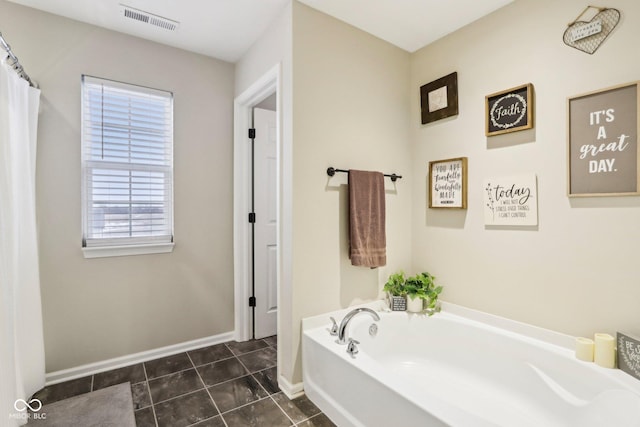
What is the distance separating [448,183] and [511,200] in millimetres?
457

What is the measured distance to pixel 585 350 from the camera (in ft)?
5.39

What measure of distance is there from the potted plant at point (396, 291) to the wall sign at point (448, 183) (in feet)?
2.04

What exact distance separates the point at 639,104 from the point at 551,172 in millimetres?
468

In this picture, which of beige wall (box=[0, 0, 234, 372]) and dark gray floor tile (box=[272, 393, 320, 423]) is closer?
dark gray floor tile (box=[272, 393, 320, 423])

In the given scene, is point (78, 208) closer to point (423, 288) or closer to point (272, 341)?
point (272, 341)

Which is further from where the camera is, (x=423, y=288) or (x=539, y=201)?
(x=423, y=288)

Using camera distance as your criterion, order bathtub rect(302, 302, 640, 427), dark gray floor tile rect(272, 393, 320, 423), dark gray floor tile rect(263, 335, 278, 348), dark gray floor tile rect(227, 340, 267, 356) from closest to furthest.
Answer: bathtub rect(302, 302, 640, 427) → dark gray floor tile rect(272, 393, 320, 423) → dark gray floor tile rect(227, 340, 267, 356) → dark gray floor tile rect(263, 335, 278, 348)

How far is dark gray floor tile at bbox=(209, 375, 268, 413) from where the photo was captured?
199 cm

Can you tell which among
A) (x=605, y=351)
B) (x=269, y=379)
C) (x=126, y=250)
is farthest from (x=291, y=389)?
(x=605, y=351)

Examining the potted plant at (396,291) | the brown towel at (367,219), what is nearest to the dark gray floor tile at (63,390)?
the brown towel at (367,219)

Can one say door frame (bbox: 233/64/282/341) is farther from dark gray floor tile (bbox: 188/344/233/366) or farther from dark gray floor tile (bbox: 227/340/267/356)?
dark gray floor tile (bbox: 188/344/233/366)

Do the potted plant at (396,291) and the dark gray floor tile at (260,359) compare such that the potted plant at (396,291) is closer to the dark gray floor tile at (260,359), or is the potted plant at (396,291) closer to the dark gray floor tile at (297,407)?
the dark gray floor tile at (297,407)

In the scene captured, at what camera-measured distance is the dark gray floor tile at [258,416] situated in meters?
1.80

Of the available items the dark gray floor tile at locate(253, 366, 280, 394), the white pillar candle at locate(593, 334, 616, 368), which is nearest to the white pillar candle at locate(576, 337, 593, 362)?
the white pillar candle at locate(593, 334, 616, 368)
